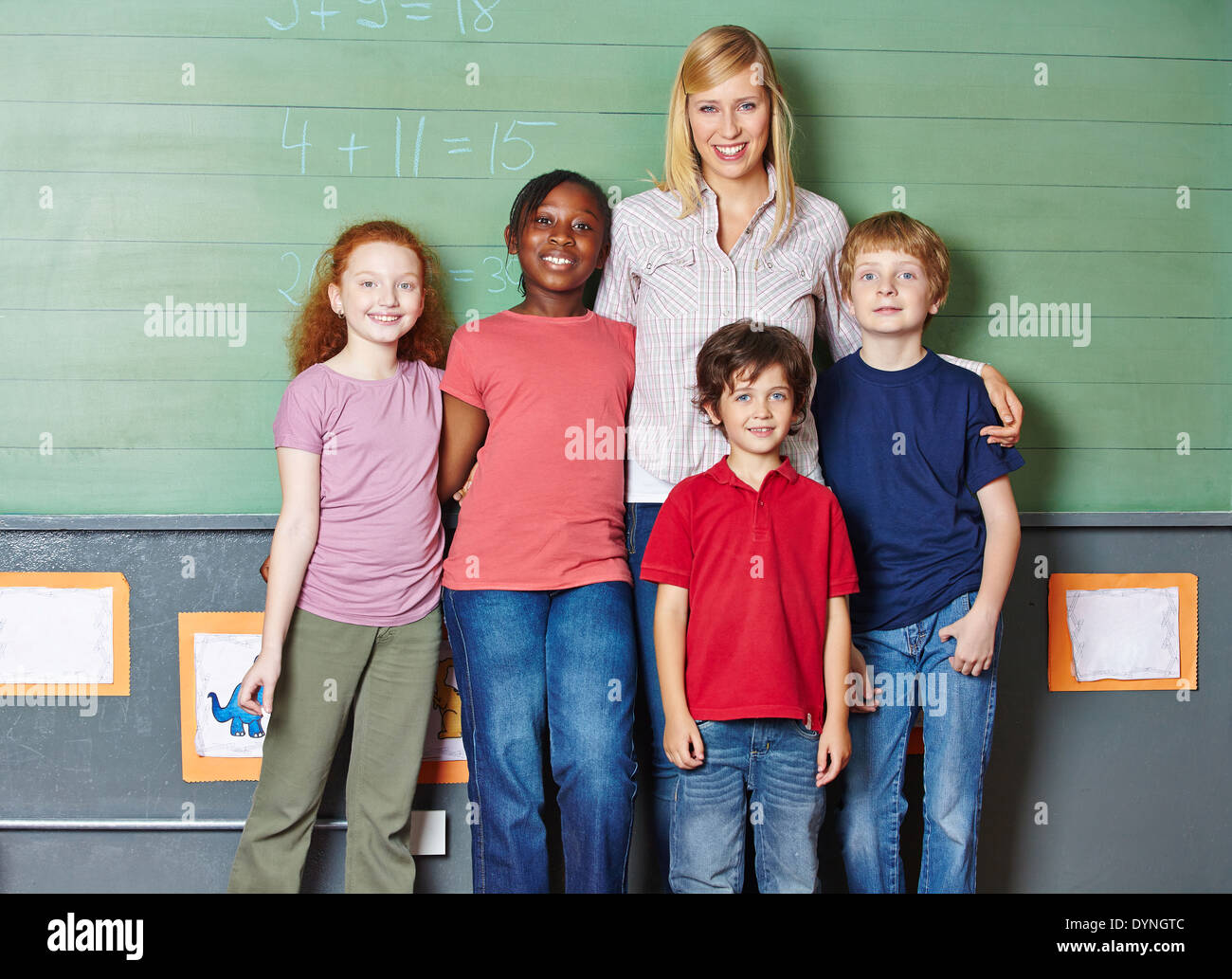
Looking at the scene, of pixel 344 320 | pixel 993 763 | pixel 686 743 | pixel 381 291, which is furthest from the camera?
pixel 993 763

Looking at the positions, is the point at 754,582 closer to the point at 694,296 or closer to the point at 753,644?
the point at 753,644

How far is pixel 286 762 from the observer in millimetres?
1962

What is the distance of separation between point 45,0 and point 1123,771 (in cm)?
305

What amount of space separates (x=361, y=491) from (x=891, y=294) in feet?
3.71

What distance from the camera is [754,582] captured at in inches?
68.4

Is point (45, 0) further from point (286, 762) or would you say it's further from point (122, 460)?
point (286, 762)

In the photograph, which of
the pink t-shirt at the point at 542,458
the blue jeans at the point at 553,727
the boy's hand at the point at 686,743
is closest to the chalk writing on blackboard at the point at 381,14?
the pink t-shirt at the point at 542,458

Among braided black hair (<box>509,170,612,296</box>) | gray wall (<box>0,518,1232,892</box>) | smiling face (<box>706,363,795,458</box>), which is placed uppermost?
braided black hair (<box>509,170,612,296</box>)

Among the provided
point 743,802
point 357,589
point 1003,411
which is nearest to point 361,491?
point 357,589

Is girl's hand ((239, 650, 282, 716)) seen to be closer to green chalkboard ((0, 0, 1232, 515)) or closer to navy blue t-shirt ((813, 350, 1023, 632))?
green chalkboard ((0, 0, 1232, 515))

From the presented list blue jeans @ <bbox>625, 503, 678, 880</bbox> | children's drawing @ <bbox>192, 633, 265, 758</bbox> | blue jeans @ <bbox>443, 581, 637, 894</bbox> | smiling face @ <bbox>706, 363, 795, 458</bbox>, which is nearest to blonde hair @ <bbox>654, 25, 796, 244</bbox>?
smiling face @ <bbox>706, 363, 795, 458</bbox>

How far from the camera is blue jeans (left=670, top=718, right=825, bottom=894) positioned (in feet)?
5.70

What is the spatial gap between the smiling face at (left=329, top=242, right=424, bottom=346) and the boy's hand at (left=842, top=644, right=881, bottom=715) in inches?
44.5

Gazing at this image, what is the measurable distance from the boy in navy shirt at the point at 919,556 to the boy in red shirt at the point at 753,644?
18 cm
